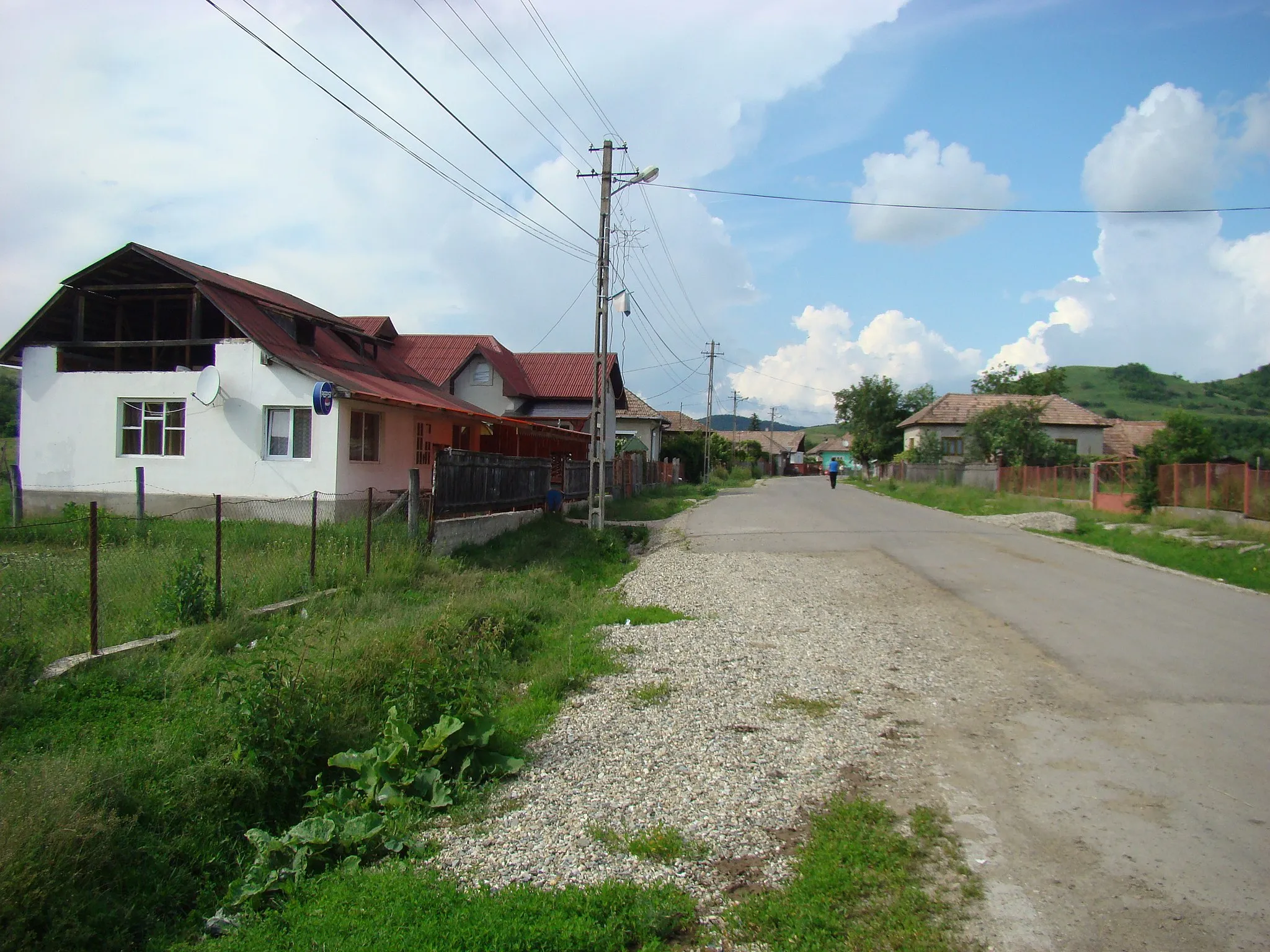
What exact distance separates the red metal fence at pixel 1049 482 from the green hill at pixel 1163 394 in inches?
1756

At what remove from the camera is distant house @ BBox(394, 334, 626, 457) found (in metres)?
35.7

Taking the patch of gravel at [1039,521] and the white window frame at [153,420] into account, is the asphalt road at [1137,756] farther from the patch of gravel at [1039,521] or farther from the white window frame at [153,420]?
the white window frame at [153,420]

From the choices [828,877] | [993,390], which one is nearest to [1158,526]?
[828,877]

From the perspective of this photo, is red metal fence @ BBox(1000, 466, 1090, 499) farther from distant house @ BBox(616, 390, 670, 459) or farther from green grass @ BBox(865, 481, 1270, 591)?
distant house @ BBox(616, 390, 670, 459)

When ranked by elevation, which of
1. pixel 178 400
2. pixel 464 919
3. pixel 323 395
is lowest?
pixel 464 919

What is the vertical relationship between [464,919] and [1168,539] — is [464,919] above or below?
below

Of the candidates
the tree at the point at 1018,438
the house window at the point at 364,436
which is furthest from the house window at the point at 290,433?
the tree at the point at 1018,438

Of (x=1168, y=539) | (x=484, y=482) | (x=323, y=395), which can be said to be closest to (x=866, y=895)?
A: (x=484, y=482)

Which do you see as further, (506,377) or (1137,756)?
(506,377)

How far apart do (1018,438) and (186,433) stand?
35556 millimetres

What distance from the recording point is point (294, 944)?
369 cm

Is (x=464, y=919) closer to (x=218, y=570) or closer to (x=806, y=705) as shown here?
(x=806, y=705)

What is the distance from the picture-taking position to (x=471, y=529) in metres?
15.8

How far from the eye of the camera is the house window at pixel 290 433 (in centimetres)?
1705
